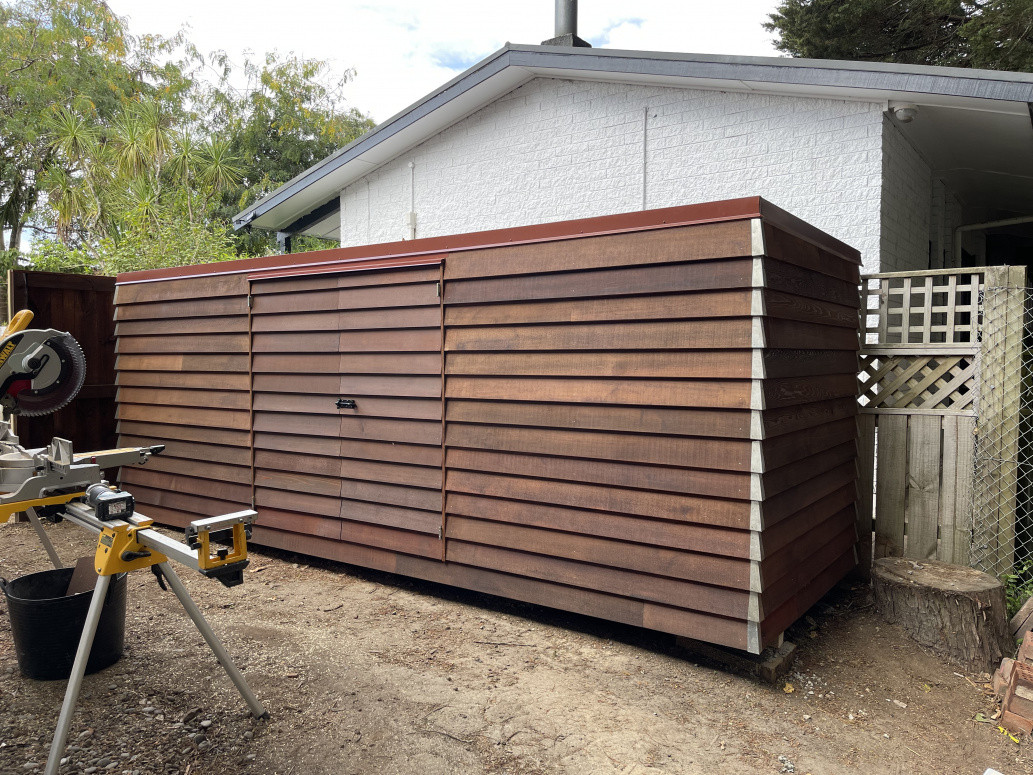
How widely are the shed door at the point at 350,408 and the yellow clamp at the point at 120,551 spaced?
1.84 meters

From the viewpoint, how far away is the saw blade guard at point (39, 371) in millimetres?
2863

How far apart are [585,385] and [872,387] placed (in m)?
2.23

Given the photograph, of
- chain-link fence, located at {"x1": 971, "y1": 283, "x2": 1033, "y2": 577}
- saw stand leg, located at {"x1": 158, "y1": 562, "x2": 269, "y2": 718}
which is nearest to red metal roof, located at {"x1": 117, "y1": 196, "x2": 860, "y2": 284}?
chain-link fence, located at {"x1": 971, "y1": 283, "x2": 1033, "y2": 577}

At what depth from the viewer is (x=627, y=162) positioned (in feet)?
20.1

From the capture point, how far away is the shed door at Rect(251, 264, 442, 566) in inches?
163

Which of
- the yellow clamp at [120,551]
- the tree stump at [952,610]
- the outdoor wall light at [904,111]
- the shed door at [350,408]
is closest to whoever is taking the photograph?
the yellow clamp at [120,551]

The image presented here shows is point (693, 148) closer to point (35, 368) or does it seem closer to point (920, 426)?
point (920, 426)

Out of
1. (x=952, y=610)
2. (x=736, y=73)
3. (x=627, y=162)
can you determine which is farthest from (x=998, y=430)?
(x=627, y=162)

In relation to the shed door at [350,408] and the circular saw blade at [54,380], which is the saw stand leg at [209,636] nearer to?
the circular saw blade at [54,380]

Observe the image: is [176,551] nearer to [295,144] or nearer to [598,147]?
[598,147]

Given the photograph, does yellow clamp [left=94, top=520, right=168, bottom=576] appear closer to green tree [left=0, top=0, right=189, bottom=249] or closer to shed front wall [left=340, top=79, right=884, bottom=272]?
shed front wall [left=340, top=79, right=884, bottom=272]

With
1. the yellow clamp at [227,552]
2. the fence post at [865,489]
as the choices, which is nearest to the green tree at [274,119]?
the fence post at [865,489]

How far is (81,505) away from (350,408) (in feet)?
5.91

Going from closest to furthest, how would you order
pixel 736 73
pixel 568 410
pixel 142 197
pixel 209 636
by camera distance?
pixel 209 636 → pixel 568 410 → pixel 736 73 → pixel 142 197
